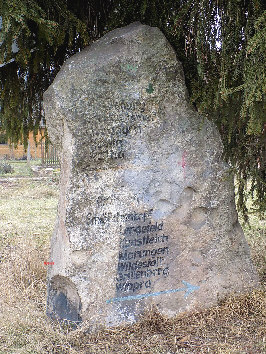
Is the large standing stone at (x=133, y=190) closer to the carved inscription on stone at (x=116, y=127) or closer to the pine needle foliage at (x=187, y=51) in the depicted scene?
the carved inscription on stone at (x=116, y=127)

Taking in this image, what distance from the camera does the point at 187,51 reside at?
391cm

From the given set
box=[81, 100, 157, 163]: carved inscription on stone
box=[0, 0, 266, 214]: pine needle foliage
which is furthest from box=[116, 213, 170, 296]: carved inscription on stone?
box=[0, 0, 266, 214]: pine needle foliage

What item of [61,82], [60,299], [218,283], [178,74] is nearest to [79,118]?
[61,82]

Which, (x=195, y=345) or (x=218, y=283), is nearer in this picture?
(x=195, y=345)

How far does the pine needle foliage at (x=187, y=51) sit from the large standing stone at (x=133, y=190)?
0.87 ft

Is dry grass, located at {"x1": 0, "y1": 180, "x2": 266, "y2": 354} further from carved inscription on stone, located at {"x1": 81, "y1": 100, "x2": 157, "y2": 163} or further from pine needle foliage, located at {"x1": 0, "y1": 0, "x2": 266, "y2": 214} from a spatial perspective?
carved inscription on stone, located at {"x1": 81, "y1": 100, "x2": 157, "y2": 163}

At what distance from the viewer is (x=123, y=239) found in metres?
3.43

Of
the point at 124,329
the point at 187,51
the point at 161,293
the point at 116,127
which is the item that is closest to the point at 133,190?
the point at 116,127

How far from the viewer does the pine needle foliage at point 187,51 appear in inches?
120

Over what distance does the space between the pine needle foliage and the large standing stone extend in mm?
264

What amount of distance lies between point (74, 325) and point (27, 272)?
1.15 meters

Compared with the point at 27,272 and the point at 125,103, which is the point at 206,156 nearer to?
the point at 125,103

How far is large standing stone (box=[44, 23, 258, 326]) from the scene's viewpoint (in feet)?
10.9

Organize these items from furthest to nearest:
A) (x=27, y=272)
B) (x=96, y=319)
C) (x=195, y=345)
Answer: (x=27, y=272) < (x=96, y=319) < (x=195, y=345)
